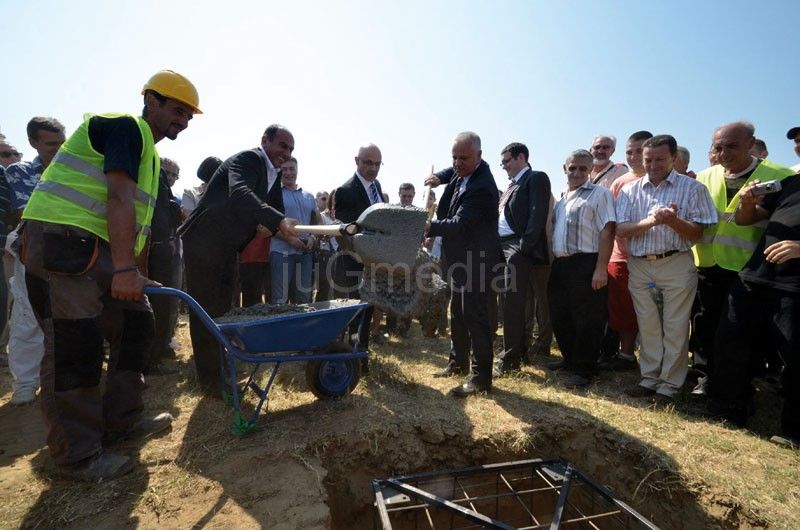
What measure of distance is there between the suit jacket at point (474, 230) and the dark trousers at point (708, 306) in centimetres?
177

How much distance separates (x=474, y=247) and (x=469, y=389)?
1.17 m

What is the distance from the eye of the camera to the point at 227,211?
10.8 ft

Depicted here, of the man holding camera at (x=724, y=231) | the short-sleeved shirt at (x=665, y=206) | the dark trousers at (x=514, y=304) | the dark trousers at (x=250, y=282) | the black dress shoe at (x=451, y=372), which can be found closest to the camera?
the man holding camera at (x=724, y=231)

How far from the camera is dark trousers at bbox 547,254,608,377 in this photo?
3.98 meters

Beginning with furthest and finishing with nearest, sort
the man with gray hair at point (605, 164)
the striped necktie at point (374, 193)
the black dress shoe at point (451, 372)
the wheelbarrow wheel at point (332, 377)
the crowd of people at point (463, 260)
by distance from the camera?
the man with gray hair at point (605, 164)
the striped necktie at point (374, 193)
the black dress shoe at point (451, 372)
the wheelbarrow wheel at point (332, 377)
the crowd of people at point (463, 260)

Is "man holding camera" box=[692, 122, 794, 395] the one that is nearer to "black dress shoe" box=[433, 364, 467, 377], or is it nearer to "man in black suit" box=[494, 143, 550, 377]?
"man in black suit" box=[494, 143, 550, 377]

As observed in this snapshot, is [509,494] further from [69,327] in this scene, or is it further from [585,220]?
[69,327]

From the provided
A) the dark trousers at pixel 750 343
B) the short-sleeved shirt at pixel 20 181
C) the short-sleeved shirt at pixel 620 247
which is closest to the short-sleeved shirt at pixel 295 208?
the short-sleeved shirt at pixel 20 181

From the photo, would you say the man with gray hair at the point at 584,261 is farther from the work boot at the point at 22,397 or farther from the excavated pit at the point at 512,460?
the work boot at the point at 22,397

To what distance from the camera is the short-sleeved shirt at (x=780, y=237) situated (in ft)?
9.53

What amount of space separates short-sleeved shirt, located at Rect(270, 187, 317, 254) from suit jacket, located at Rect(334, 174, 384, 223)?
4.09 feet

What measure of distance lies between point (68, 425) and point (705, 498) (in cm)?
364

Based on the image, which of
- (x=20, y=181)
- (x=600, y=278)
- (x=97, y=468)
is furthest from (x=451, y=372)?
(x=20, y=181)

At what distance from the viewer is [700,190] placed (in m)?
3.41
